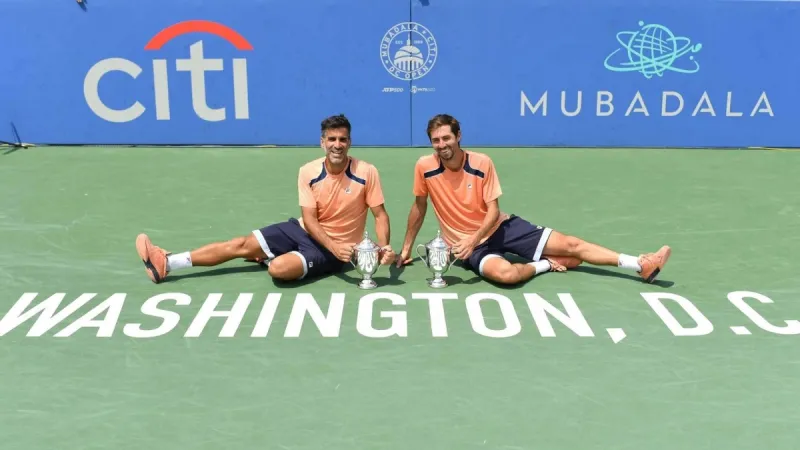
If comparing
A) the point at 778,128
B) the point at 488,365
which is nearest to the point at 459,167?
the point at 488,365

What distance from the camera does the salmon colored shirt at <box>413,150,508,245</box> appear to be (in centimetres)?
741

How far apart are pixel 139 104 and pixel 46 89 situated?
59.1 inches

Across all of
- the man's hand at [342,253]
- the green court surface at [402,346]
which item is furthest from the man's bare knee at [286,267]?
the man's hand at [342,253]

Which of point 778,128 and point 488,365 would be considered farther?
point 778,128

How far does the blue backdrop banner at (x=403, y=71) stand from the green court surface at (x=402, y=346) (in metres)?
4.40

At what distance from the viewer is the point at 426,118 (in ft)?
47.1

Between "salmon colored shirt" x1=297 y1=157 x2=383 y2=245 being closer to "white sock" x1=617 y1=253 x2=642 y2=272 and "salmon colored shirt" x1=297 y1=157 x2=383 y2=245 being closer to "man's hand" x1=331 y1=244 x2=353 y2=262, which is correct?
"man's hand" x1=331 y1=244 x2=353 y2=262

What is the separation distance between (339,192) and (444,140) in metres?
0.99

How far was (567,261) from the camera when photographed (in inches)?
299

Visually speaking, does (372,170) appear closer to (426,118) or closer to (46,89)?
(426,118)

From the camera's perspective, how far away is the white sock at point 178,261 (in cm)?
736

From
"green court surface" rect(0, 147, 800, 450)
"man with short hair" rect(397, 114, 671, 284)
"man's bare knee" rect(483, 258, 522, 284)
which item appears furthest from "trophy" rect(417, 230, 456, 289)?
"man's bare knee" rect(483, 258, 522, 284)

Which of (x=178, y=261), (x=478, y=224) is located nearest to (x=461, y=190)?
(x=478, y=224)

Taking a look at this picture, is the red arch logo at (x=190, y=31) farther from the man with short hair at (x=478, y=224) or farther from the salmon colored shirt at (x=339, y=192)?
the man with short hair at (x=478, y=224)
